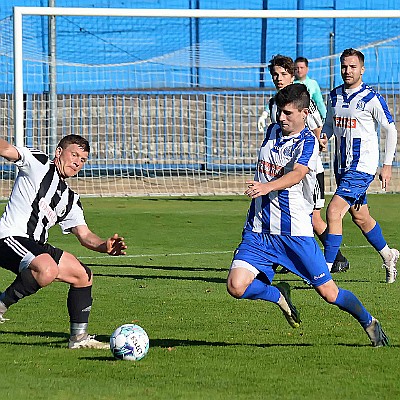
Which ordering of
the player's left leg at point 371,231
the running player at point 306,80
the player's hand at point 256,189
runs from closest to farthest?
the player's hand at point 256,189
the player's left leg at point 371,231
the running player at point 306,80

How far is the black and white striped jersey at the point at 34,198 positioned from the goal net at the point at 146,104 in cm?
1189

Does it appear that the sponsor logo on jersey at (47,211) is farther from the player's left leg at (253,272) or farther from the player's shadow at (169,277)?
the player's shadow at (169,277)

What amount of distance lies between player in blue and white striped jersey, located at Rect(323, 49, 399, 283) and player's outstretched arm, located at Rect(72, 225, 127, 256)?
291cm

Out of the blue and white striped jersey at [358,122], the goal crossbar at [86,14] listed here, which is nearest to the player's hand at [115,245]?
the blue and white striped jersey at [358,122]

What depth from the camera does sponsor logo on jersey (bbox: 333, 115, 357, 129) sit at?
30.2 ft

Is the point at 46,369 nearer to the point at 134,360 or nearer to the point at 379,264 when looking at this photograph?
the point at 134,360

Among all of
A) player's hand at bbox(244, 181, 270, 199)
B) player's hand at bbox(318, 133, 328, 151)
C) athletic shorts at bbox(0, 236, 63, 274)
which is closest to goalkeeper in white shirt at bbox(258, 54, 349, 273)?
player's hand at bbox(318, 133, 328, 151)

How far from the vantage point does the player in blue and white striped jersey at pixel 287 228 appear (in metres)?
6.33

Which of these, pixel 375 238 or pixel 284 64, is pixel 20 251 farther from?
pixel 375 238

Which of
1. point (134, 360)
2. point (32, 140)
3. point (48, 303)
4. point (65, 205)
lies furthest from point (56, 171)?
point (32, 140)

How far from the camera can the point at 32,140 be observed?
1992cm

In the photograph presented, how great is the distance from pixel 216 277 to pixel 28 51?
12252mm

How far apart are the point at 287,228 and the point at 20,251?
1.64m

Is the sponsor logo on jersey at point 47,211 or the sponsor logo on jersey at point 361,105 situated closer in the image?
the sponsor logo on jersey at point 47,211
